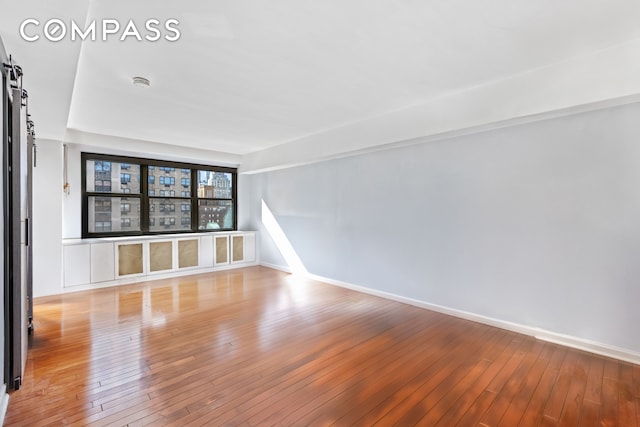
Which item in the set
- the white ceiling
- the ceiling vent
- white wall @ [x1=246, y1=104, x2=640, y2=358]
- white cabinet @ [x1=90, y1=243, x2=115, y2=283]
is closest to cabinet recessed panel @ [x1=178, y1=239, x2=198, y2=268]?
white cabinet @ [x1=90, y1=243, x2=115, y2=283]

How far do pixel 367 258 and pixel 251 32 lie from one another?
3719 millimetres

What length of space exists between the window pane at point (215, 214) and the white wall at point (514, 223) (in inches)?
134

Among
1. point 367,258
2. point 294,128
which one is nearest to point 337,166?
point 294,128

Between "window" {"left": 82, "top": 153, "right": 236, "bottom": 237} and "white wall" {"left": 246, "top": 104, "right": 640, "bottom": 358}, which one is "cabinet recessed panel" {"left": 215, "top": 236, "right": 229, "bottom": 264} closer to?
"window" {"left": 82, "top": 153, "right": 236, "bottom": 237}

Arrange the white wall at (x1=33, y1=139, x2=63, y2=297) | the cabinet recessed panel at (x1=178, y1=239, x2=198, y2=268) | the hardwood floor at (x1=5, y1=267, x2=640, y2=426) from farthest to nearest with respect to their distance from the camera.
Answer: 1. the cabinet recessed panel at (x1=178, y1=239, x2=198, y2=268)
2. the white wall at (x1=33, y1=139, x2=63, y2=297)
3. the hardwood floor at (x1=5, y1=267, x2=640, y2=426)

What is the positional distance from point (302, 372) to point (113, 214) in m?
5.14

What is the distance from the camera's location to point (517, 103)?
2.95 metres

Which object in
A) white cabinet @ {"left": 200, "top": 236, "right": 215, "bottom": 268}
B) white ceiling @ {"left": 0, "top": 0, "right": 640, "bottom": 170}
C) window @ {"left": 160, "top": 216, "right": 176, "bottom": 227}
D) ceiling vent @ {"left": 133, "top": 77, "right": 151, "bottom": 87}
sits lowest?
white cabinet @ {"left": 200, "top": 236, "right": 215, "bottom": 268}

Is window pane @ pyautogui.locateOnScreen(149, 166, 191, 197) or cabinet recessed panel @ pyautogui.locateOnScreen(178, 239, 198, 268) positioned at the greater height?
window pane @ pyautogui.locateOnScreen(149, 166, 191, 197)

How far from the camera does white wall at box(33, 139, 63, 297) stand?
4.55 meters

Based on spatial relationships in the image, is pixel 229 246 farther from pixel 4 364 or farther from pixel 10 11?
pixel 10 11

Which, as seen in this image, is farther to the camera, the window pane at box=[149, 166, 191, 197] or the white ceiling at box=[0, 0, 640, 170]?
the window pane at box=[149, 166, 191, 197]

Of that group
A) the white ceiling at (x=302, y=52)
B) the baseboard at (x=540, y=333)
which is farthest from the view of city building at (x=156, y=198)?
the baseboard at (x=540, y=333)

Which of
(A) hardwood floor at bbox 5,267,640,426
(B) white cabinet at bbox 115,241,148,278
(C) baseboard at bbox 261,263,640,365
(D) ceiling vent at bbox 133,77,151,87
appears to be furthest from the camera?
(B) white cabinet at bbox 115,241,148,278
